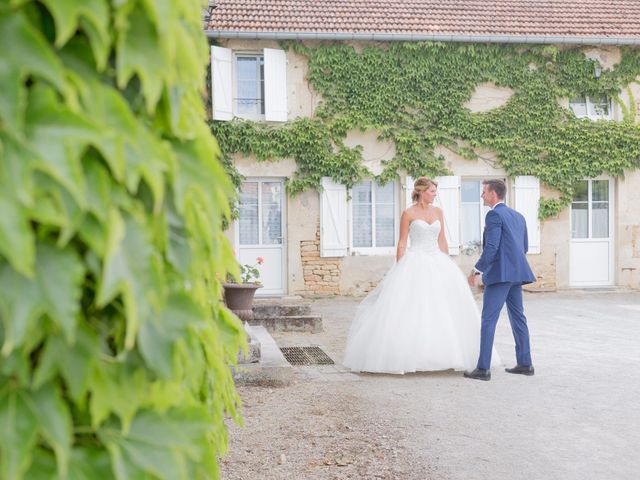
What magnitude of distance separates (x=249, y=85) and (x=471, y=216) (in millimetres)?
5871

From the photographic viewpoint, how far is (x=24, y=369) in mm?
1002

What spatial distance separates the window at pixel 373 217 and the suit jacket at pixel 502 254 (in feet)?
31.0

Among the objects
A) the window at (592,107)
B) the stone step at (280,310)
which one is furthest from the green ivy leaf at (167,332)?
the window at (592,107)

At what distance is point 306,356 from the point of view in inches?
339

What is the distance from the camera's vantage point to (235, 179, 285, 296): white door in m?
16.1

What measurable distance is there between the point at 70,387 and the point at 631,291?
57.6 feet

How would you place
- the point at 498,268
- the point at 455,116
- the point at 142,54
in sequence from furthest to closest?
the point at 455,116
the point at 498,268
the point at 142,54

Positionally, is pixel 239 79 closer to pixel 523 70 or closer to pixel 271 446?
pixel 523 70

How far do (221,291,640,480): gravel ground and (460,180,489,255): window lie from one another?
26.7 ft

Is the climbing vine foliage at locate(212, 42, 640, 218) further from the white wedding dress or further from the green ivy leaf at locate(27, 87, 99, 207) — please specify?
the green ivy leaf at locate(27, 87, 99, 207)

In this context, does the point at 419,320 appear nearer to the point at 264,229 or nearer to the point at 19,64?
the point at 19,64

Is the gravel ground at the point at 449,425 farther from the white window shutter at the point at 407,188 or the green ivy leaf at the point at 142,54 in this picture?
the white window shutter at the point at 407,188

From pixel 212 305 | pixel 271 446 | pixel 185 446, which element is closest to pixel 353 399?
pixel 271 446

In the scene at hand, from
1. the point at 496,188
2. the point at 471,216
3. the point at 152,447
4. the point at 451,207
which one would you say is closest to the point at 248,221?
the point at 451,207
